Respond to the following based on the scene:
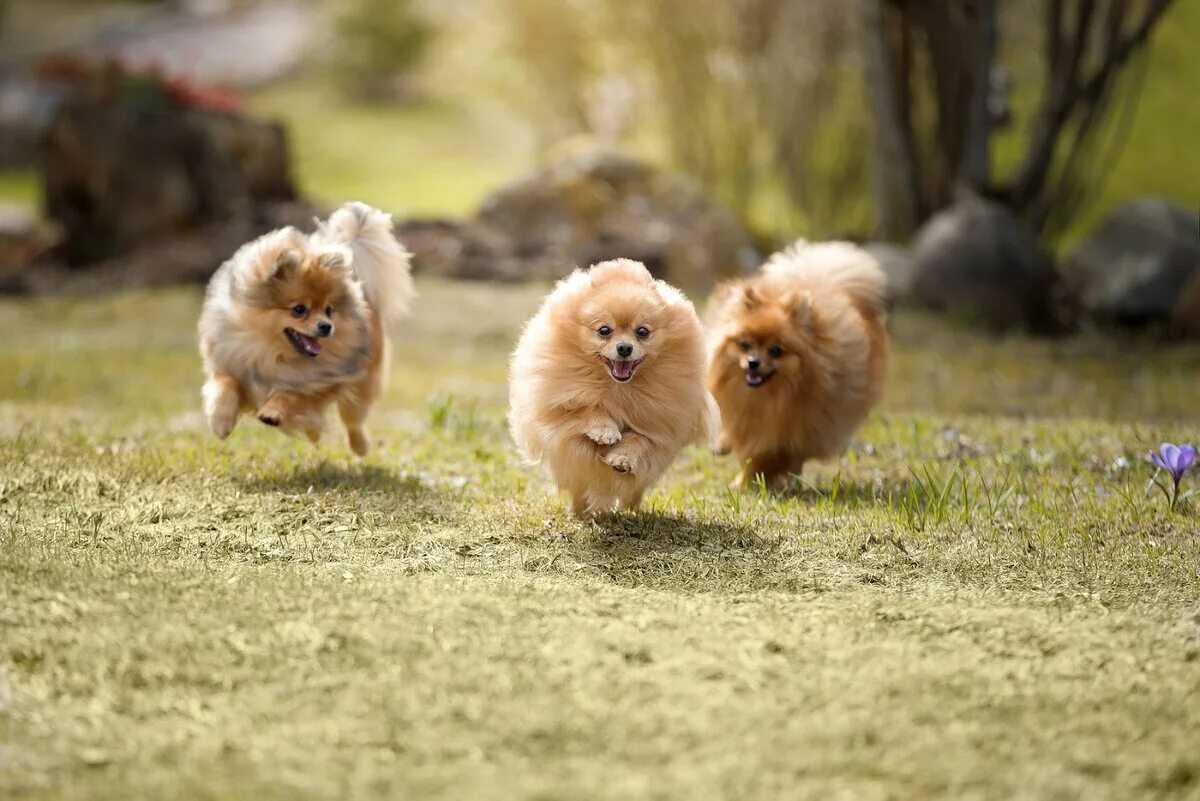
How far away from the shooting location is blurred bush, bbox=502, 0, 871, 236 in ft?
51.6

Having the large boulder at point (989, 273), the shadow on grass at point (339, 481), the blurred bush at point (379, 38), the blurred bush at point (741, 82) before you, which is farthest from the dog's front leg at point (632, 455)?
the blurred bush at point (379, 38)

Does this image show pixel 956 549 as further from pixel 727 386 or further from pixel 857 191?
pixel 857 191

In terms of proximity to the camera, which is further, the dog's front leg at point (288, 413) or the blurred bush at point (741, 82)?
the blurred bush at point (741, 82)

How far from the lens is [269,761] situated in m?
2.82

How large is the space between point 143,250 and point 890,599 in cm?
1362

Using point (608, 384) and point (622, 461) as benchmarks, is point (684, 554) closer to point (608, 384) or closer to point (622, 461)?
point (622, 461)

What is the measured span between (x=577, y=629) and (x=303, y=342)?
103 inches

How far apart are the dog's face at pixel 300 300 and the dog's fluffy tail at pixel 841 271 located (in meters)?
2.05

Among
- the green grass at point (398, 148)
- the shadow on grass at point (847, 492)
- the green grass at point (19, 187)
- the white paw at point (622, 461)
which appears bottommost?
the green grass at point (19, 187)

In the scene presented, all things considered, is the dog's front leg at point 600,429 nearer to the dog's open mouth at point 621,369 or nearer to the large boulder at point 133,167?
the dog's open mouth at point 621,369

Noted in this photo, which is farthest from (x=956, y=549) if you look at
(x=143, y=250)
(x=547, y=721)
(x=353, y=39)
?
(x=353, y=39)

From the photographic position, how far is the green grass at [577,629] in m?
2.84

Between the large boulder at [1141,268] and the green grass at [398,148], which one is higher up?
the large boulder at [1141,268]

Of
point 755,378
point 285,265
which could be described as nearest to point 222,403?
point 285,265
